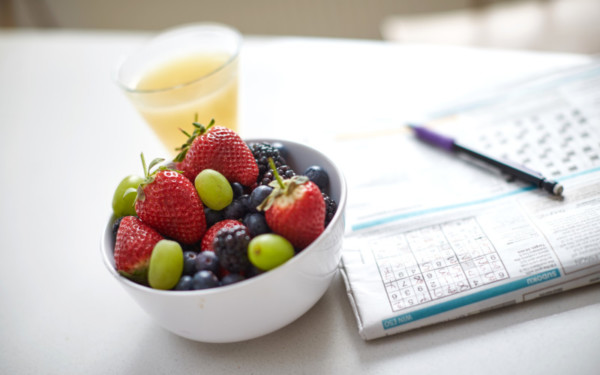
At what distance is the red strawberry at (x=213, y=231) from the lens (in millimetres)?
557

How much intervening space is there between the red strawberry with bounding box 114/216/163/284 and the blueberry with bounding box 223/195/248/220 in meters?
0.09

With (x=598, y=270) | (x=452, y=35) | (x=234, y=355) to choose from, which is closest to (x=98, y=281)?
(x=234, y=355)

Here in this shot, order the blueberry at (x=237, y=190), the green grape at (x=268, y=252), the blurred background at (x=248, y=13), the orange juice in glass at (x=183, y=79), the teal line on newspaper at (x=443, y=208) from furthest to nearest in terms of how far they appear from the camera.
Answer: the blurred background at (x=248, y=13)
the orange juice in glass at (x=183, y=79)
the teal line on newspaper at (x=443, y=208)
the blueberry at (x=237, y=190)
the green grape at (x=268, y=252)

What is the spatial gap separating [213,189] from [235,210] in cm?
4

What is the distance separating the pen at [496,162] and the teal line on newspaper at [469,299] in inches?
6.4

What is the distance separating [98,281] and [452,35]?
1251 mm

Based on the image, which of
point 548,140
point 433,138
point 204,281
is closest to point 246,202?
point 204,281

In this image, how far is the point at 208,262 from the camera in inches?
20.4

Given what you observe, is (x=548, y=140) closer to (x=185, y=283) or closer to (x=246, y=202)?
(x=246, y=202)

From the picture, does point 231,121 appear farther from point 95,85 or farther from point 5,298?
point 95,85

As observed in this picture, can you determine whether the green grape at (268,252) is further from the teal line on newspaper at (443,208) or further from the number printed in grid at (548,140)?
the number printed in grid at (548,140)

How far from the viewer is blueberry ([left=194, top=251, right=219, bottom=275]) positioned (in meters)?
0.52

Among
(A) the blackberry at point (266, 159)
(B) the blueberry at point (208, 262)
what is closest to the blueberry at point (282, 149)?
(A) the blackberry at point (266, 159)

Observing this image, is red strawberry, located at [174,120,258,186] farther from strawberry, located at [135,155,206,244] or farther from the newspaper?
the newspaper
